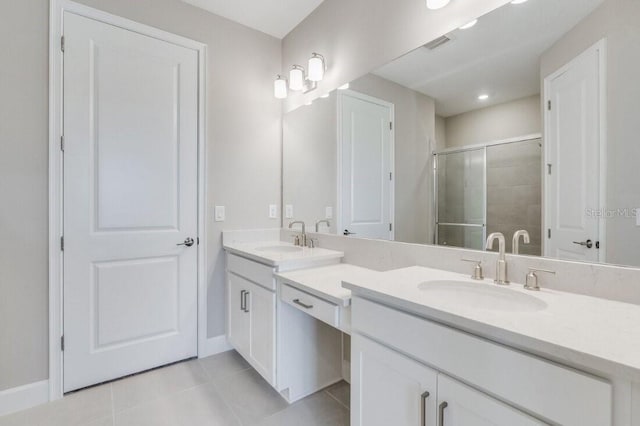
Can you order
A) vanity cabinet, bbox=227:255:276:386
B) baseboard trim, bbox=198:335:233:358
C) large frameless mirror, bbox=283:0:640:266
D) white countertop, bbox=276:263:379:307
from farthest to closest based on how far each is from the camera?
baseboard trim, bbox=198:335:233:358 → vanity cabinet, bbox=227:255:276:386 → white countertop, bbox=276:263:379:307 → large frameless mirror, bbox=283:0:640:266

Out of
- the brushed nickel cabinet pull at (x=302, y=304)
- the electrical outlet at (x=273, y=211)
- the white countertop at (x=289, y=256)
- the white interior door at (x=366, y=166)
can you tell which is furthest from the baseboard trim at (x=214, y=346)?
the white interior door at (x=366, y=166)

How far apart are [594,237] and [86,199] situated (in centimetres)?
256

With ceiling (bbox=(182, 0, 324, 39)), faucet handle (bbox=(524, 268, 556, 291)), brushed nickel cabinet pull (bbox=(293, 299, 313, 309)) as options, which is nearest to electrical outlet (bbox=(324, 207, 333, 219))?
brushed nickel cabinet pull (bbox=(293, 299, 313, 309))

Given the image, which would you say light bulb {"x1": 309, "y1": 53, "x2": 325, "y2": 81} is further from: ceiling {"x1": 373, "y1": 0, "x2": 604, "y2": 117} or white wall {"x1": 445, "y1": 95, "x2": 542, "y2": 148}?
white wall {"x1": 445, "y1": 95, "x2": 542, "y2": 148}

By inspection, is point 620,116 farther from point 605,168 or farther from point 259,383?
point 259,383

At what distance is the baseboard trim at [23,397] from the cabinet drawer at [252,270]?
1229mm

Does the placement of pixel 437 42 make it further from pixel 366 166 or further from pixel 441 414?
pixel 441 414

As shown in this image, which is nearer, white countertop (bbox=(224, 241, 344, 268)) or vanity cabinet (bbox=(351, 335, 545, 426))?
vanity cabinet (bbox=(351, 335, 545, 426))

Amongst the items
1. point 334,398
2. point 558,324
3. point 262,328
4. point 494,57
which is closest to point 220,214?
point 262,328

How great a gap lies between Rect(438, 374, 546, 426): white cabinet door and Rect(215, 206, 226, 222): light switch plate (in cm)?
193

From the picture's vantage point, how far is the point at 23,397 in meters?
1.71

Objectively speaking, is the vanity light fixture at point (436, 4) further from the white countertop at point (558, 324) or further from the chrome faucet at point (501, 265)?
the white countertop at point (558, 324)

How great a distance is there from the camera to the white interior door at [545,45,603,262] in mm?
1036

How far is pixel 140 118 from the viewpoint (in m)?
2.05
